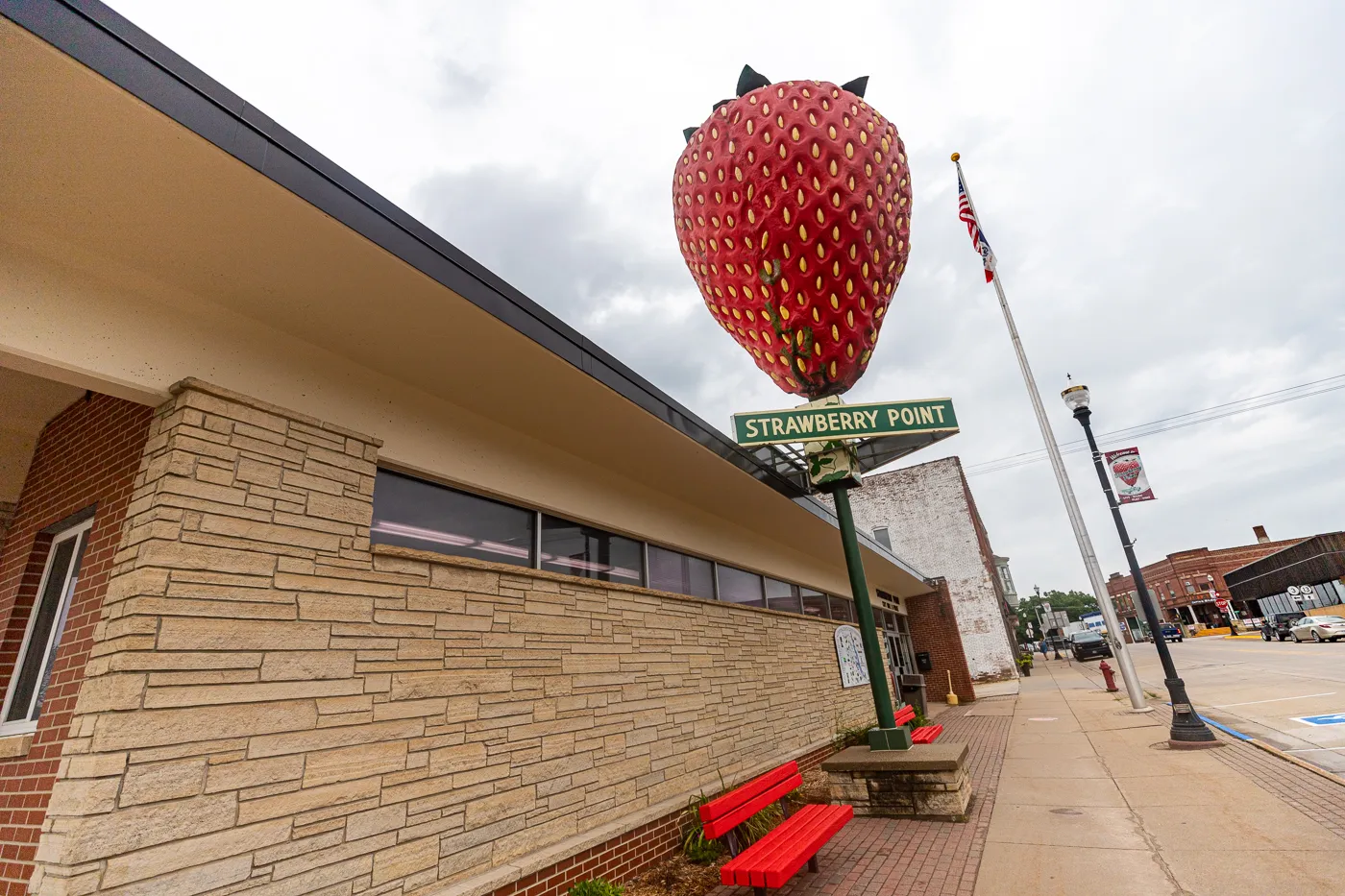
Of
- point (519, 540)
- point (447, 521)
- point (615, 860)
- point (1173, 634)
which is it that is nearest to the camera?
point (447, 521)

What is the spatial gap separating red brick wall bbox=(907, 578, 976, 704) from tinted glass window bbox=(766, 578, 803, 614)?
37.2 ft

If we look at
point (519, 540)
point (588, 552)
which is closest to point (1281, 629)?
point (588, 552)

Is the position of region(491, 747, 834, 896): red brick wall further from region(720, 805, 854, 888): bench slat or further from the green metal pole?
the green metal pole

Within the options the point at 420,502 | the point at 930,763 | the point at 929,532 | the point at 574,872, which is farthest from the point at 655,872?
the point at 929,532

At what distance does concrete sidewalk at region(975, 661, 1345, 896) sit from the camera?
3834 mm

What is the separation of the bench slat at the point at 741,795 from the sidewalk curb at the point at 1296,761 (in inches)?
193

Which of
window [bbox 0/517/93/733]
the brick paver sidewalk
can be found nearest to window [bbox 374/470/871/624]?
window [bbox 0/517/93/733]

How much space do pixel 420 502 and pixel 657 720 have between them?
299 cm

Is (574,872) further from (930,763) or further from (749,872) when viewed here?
(930,763)

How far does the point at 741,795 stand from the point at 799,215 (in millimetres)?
4464

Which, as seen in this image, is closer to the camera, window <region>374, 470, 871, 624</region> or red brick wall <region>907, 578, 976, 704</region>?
window <region>374, 470, 871, 624</region>

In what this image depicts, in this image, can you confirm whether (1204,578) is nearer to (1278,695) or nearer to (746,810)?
(1278,695)

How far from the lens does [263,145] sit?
263 cm

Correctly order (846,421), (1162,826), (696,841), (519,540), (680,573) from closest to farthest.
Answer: (1162,826) < (519,540) < (846,421) < (696,841) < (680,573)
